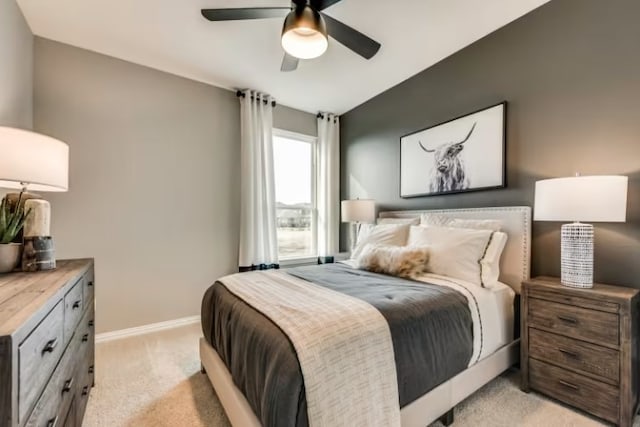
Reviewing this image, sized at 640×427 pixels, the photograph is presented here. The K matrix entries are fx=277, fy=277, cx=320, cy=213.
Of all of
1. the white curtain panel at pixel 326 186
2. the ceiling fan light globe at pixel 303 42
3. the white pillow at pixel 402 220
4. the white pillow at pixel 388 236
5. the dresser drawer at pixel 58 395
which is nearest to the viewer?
the dresser drawer at pixel 58 395

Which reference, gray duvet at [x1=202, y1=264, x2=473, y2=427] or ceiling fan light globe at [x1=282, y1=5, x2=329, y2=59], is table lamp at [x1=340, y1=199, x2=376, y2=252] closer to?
gray duvet at [x1=202, y1=264, x2=473, y2=427]

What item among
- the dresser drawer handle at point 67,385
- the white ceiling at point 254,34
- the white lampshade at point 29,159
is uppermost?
the white ceiling at point 254,34

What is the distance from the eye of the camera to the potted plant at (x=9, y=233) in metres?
1.41

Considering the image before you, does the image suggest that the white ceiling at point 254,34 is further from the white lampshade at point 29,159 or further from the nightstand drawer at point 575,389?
the nightstand drawer at point 575,389

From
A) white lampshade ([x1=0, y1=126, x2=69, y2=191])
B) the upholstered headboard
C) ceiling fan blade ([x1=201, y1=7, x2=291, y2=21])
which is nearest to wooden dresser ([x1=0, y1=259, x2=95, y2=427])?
white lampshade ([x1=0, y1=126, x2=69, y2=191])

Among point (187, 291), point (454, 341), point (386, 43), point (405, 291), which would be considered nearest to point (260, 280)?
point (405, 291)

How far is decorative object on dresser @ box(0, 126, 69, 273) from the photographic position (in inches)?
55.4

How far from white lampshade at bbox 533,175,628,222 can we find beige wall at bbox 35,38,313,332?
123 inches

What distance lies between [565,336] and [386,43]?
8.78 feet

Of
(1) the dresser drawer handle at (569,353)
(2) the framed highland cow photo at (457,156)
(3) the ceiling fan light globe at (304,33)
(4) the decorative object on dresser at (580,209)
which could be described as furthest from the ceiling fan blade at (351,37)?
(1) the dresser drawer handle at (569,353)

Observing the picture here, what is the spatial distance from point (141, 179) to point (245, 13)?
2.05 meters

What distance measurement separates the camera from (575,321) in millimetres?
1683

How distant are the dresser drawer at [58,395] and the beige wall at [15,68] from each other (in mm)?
1716

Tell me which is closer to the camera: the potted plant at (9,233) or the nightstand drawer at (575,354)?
the potted plant at (9,233)
